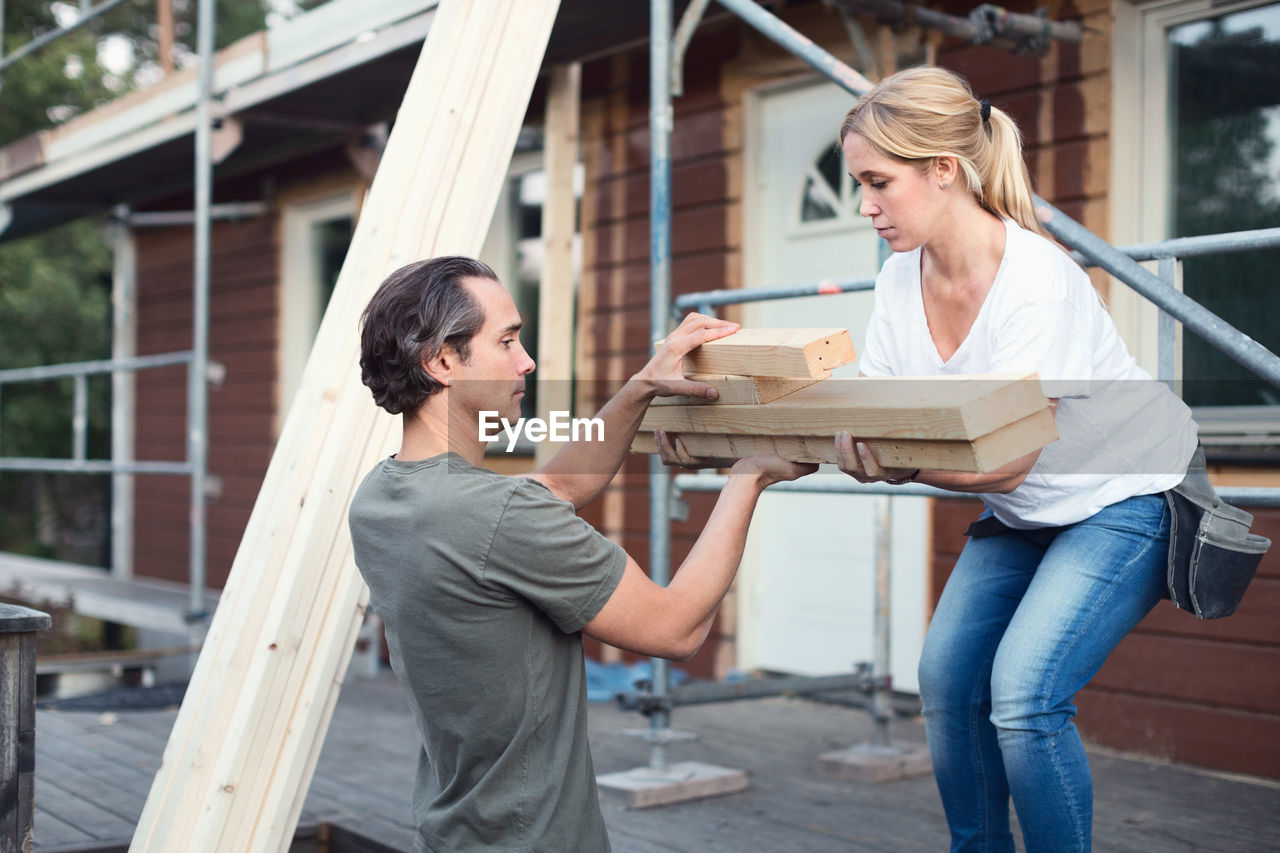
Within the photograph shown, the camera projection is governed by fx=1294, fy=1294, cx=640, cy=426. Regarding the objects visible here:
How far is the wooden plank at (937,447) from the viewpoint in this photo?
6.34 feet

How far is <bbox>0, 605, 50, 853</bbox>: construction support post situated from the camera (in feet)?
7.61

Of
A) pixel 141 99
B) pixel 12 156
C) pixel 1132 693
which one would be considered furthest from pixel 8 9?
pixel 1132 693

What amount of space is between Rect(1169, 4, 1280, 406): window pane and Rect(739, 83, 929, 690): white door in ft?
4.34

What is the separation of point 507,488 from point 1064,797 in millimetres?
1056

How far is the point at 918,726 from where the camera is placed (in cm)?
520

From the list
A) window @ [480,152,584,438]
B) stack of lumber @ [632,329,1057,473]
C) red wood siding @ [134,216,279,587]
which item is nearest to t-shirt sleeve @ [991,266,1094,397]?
stack of lumber @ [632,329,1057,473]

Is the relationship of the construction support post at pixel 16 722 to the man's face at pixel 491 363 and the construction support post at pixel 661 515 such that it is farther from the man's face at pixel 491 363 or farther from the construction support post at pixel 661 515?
the construction support post at pixel 661 515

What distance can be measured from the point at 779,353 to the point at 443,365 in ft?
1.74

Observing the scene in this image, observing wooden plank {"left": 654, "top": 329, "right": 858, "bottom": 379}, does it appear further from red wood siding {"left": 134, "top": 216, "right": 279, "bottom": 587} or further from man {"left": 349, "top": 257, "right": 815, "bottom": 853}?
red wood siding {"left": 134, "top": 216, "right": 279, "bottom": 587}

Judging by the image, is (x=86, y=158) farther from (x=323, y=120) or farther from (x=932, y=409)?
(x=932, y=409)

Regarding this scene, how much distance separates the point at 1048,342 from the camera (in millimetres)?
2111

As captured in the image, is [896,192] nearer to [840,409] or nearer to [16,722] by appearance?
[840,409]

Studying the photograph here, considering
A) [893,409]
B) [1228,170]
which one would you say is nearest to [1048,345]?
[893,409]

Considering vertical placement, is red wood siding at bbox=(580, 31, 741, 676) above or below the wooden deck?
above
